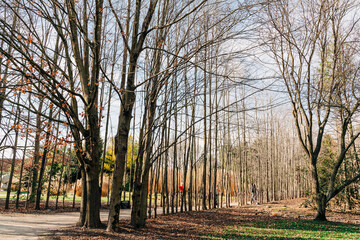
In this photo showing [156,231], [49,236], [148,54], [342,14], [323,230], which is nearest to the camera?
[49,236]

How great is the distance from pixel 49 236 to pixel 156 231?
7.68 feet

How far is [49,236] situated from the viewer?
533 cm

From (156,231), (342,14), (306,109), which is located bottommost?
(156,231)

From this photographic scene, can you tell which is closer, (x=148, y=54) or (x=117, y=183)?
(x=117, y=183)

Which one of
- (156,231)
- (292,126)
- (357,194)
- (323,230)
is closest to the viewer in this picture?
(156,231)

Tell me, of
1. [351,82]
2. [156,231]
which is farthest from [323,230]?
[351,82]

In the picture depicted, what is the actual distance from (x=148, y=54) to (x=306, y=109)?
21.6ft

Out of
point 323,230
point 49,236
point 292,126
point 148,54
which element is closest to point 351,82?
point 323,230

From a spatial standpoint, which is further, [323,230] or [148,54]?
[148,54]

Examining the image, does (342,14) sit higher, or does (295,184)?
(342,14)

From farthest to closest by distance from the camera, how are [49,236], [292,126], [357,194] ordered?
[292,126], [357,194], [49,236]

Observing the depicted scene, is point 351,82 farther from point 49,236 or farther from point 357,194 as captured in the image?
point 49,236

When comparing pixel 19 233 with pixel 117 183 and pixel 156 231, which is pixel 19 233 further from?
pixel 156 231

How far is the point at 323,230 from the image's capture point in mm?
6895
